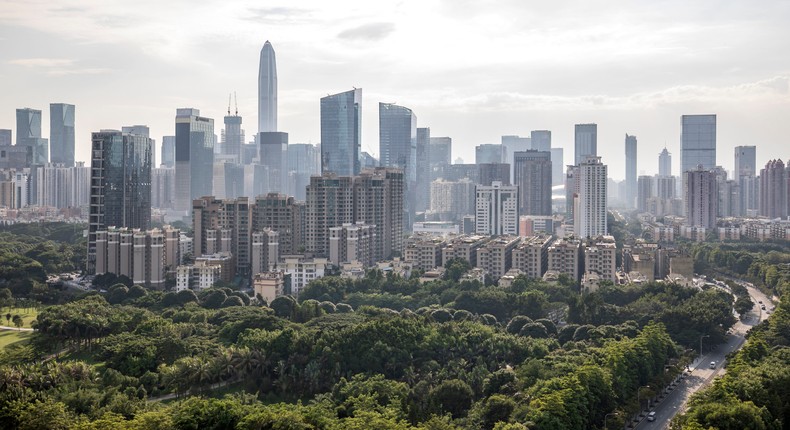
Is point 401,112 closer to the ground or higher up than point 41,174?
higher up

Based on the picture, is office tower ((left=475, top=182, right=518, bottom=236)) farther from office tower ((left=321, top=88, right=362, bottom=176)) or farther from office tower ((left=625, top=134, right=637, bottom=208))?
A: office tower ((left=625, top=134, right=637, bottom=208))

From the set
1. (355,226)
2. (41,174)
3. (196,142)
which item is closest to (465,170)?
(196,142)

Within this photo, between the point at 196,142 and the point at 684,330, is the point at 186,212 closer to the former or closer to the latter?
the point at 196,142

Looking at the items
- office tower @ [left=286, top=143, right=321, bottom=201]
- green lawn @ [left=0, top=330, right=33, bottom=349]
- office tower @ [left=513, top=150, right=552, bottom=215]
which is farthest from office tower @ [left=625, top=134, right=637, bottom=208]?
green lawn @ [left=0, top=330, right=33, bottom=349]

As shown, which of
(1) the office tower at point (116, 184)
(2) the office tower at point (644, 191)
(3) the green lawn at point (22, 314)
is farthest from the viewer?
(2) the office tower at point (644, 191)

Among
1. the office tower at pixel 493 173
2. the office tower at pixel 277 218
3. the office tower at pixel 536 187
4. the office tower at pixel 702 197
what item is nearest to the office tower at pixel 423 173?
the office tower at pixel 493 173

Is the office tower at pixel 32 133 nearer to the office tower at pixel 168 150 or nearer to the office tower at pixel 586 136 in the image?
the office tower at pixel 168 150
